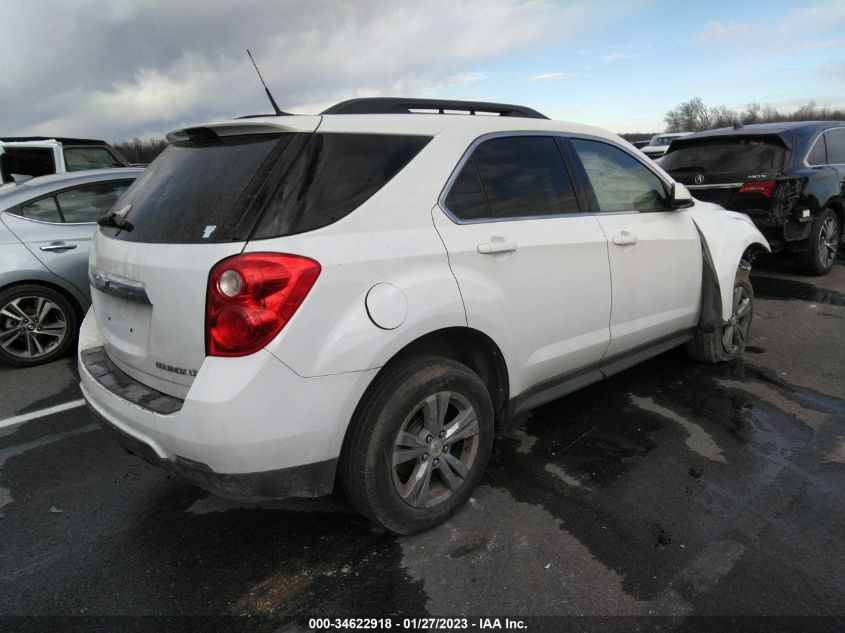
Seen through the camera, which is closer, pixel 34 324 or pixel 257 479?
pixel 257 479

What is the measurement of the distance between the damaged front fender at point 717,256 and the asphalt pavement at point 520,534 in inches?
27.3

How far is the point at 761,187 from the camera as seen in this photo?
20.5ft

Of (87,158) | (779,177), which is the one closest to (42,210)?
(87,158)

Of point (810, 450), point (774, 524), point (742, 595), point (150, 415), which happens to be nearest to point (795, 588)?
point (742, 595)

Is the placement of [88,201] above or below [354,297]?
above


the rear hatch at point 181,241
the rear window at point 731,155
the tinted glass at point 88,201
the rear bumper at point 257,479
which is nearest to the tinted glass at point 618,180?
the rear hatch at point 181,241

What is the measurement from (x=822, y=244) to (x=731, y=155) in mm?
1749

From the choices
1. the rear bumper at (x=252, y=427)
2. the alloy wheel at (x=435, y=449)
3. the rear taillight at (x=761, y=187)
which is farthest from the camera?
the rear taillight at (x=761, y=187)

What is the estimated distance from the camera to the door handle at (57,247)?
16.3 feet

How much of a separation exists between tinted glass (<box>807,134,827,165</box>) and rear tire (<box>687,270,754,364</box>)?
3.36 m

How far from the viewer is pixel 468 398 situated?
2547 mm

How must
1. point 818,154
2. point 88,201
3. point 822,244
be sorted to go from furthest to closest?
Result: point 822,244 < point 818,154 < point 88,201

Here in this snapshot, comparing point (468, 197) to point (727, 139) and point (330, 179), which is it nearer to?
point (330, 179)

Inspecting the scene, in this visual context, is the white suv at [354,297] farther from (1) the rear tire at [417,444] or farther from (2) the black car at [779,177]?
(2) the black car at [779,177]
